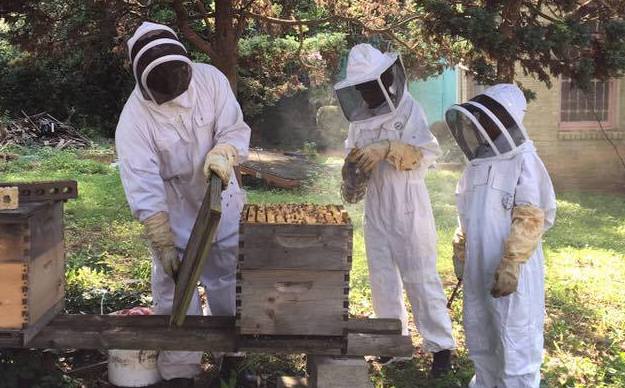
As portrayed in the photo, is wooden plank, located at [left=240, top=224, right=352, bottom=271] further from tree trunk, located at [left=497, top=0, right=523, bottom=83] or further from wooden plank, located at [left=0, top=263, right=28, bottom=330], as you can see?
tree trunk, located at [left=497, top=0, right=523, bottom=83]

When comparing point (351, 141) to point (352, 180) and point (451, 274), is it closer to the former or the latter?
point (352, 180)

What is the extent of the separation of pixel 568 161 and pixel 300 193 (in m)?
4.71

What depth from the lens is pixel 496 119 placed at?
2686mm

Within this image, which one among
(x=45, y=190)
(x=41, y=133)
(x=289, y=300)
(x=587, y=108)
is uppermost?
(x=587, y=108)

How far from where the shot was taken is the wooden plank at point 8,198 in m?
2.19

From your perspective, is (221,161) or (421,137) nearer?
(221,161)

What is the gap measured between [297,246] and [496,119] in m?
1.05

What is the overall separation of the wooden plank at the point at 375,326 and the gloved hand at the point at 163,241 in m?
0.77

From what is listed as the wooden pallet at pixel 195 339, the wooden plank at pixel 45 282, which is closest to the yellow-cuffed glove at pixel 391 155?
the wooden pallet at pixel 195 339

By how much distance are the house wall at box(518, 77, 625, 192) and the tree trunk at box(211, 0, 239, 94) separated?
7.00 metres

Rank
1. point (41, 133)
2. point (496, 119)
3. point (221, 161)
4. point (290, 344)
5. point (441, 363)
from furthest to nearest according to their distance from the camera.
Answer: point (41, 133) → point (441, 363) → point (496, 119) → point (221, 161) → point (290, 344)

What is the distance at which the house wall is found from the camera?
34.6 ft

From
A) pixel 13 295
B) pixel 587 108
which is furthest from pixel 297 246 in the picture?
pixel 587 108

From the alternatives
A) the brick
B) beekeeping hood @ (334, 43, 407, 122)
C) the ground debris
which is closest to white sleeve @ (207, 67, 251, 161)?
beekeeping hood @ (334, 43, 407, 122)
